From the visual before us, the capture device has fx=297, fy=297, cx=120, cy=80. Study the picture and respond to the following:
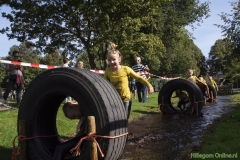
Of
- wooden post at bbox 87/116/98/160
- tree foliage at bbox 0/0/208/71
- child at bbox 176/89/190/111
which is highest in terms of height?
tree foliage at bbox 0/0/208/71

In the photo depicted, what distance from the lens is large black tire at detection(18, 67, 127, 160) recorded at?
3.44 metres

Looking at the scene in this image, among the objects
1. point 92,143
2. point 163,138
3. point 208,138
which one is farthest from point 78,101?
point 208,138

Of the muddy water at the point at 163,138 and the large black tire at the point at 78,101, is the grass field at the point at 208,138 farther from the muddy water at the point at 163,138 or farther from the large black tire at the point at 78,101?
the large black tire at the point at 78,101

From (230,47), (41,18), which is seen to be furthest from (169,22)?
(41,18)

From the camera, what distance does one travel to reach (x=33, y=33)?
66.7ft

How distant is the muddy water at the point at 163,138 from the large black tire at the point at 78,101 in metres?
1.04

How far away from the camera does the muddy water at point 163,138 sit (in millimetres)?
4559

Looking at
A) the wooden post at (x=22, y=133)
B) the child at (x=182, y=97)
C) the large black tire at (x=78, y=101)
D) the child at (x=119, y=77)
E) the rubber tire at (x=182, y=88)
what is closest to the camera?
the large black tire at (x=78, y=101)

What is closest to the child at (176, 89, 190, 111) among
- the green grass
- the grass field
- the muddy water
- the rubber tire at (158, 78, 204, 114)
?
the rubber tire at (158, 78, 204, 114)

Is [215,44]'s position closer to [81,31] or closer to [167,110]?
[81,31]

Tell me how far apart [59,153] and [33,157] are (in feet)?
1.29

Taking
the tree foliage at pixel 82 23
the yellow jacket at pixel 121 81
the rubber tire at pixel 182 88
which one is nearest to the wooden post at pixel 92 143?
the yellow jacket at pixel 121 81

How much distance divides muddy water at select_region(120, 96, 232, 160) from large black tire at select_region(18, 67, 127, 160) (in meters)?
1.04

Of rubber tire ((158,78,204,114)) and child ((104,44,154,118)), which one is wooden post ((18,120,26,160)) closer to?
child ((104,44,154,118))
